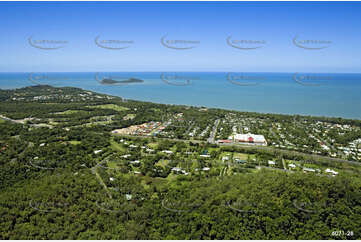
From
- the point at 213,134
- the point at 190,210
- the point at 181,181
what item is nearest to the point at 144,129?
the point at 213,134

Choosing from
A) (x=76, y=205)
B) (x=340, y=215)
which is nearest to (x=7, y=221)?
(x=76, y=205)

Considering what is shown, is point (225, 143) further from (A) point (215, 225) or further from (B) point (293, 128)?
(A) point (215, 225)

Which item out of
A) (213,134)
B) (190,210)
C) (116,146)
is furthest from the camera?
(213,134)

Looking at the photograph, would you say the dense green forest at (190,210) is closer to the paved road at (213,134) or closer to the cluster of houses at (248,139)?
the cluster of houses at (248,139)

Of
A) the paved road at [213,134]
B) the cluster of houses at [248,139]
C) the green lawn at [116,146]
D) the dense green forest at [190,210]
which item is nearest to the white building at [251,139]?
the cluster of houses at [248,139]

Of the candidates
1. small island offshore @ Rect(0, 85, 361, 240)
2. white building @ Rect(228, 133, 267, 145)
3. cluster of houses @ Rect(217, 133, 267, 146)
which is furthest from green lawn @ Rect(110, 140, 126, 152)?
white building @ Rect(228, 133, 267, 145)

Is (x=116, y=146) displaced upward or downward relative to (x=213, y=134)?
downward

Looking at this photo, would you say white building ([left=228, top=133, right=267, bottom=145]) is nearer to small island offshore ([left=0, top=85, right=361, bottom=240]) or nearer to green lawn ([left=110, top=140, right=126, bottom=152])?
small island offshore ([left=0, top=85, right=361, bottom=240])

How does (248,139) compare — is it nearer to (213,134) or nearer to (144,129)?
(213,134)
